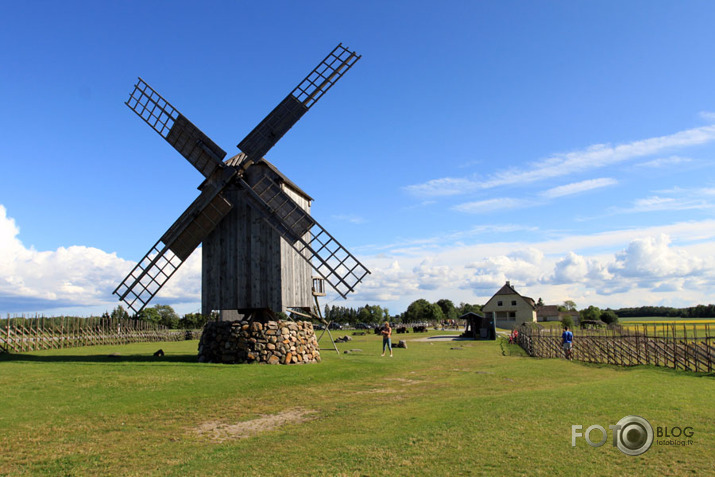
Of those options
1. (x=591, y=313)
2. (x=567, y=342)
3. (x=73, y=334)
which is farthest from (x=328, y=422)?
(x=591, y=313)

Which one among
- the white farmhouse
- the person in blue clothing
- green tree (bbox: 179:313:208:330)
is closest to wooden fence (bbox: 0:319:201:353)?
green tree (bbox: 179:313:208:330)

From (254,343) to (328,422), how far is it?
10.6m

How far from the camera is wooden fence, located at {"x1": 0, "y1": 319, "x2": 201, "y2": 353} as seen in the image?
1258 inches

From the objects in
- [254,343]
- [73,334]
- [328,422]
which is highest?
[254,343]

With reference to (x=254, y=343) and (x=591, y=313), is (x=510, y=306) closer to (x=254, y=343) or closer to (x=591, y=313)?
(x=591, y=313)

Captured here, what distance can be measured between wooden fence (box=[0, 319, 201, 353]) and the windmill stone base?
1755cm

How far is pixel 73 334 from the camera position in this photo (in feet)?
122

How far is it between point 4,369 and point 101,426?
37.5 ft

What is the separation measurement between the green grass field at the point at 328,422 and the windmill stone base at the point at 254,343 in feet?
8.61

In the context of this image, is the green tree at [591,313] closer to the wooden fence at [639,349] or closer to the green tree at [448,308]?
the green tree at [448,308]

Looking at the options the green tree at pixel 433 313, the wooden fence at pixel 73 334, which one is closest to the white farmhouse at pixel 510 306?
the wooden fence at pixel 73 334

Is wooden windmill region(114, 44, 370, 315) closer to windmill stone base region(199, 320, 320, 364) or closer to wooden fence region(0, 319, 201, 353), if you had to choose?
windmill stone base region(199, 320, 320, 364)

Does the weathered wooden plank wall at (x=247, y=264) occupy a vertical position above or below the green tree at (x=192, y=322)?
above

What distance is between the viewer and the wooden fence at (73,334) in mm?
31961
